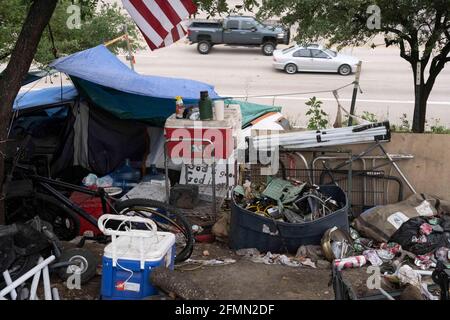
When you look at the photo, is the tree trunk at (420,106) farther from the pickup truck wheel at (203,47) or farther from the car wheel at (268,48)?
the pickup truck wheel at (203,47)

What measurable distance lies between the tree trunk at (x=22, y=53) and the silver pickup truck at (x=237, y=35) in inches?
933

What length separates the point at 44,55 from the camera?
1055 cm

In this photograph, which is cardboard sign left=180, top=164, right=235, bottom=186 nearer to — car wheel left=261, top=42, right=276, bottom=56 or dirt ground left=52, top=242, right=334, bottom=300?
dirt ground left=52, top=242, right=334, bottom=300

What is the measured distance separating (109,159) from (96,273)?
3.68 meters

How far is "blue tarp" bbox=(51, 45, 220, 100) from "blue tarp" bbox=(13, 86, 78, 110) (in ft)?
2.44

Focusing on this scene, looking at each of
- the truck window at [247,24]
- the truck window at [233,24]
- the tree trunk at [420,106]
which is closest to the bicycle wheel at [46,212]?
the tree trunk at [420,106]

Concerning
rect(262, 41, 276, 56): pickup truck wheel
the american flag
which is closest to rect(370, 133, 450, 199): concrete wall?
the american flag

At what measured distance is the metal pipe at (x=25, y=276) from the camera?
4.46 meters

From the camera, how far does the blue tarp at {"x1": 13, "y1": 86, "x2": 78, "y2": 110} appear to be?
8.98 metres

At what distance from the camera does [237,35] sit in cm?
2883

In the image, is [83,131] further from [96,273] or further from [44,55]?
[96,273]
